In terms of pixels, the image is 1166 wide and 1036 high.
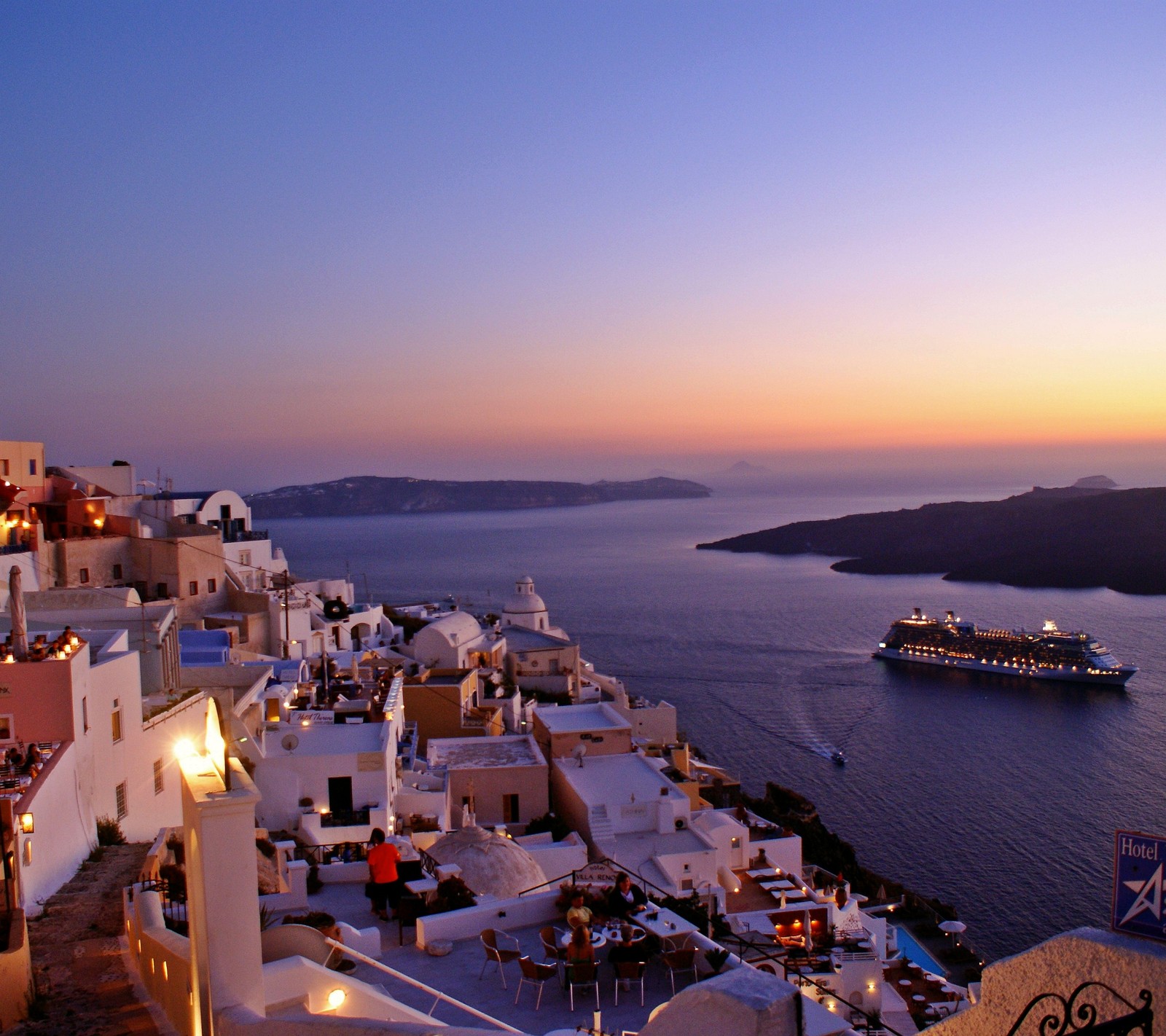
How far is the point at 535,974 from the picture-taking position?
439cm

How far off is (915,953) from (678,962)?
10670 millimetres

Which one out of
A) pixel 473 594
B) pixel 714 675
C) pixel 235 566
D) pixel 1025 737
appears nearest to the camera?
pixel 235 566

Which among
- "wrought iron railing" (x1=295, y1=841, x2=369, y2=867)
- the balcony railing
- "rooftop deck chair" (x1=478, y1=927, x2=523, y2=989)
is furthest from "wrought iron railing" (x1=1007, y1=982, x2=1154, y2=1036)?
the balcony railing

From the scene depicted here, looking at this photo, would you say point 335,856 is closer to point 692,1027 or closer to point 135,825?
point 135,825

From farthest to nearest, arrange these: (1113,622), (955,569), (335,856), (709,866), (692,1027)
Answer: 1. (955,569)
2. (1113,622)
3. (709,866)
4. (335,856)
5. (692,1027)

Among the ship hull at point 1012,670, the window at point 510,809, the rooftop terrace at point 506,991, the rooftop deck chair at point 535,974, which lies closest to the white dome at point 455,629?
the window at point 510,809

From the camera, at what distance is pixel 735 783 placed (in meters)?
19.0

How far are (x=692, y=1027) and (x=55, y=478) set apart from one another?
21.2 meters

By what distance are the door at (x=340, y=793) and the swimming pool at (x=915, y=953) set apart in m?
7.62

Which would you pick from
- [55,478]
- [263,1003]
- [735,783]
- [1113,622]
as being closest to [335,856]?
[263,1003]

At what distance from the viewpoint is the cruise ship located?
3612 cm

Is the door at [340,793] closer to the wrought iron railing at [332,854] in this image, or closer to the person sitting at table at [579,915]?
the wrought iron railing at [332,854]

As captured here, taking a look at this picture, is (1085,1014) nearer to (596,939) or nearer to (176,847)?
(596,939)

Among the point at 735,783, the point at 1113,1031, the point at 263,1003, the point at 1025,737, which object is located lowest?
the point at 1025,737
